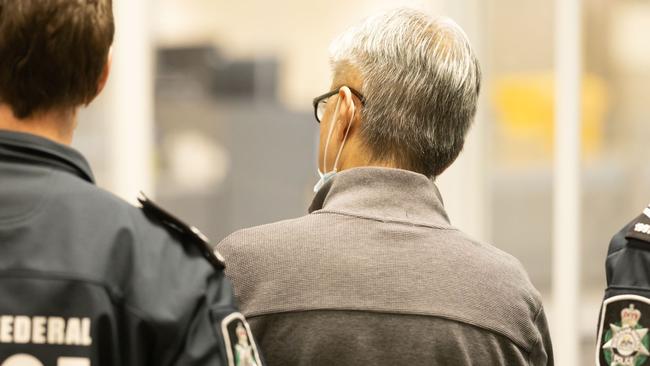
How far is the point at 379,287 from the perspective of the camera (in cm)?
144

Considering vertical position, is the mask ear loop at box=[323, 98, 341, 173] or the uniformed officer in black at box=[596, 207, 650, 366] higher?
the mask ear loop at box=[323, 98, 341, 173]

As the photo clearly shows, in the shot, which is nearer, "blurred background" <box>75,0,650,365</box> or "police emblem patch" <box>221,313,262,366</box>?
"police emblem patch" <box>221,313,262,366</box>

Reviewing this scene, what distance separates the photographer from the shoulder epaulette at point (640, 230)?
147cm

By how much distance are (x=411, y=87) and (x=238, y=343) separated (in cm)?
50

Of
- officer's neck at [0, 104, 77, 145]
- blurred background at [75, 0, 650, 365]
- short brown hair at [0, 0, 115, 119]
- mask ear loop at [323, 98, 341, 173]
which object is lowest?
blurred background at [75, 0, 650, 365]

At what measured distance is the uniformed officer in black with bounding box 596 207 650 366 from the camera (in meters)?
1.45

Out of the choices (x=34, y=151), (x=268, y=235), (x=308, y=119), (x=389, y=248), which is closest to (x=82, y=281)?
(x=34, y=151)

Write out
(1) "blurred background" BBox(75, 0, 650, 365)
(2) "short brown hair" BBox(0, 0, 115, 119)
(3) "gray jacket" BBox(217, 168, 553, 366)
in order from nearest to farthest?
(2) "short brown hair" BBox(0, 0, 115, 119) < (3) "gray jacket" BBox(217, 168, 553, 366) < (1) "blurred background" BBox(75, 0, 650, 365)

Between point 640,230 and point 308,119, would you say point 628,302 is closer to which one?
point 640,230

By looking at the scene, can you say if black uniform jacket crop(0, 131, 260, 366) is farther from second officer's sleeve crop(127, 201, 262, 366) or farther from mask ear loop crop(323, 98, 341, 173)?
mask ear loop crop(323, 98, 341, 173)

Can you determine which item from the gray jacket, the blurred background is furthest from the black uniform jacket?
Result: the blurred background

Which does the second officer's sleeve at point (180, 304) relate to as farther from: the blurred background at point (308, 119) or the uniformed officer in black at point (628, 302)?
the blurred background at point (308, 119)

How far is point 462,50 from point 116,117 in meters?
2.12

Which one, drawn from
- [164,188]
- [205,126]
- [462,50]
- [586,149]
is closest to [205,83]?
[205,126]
